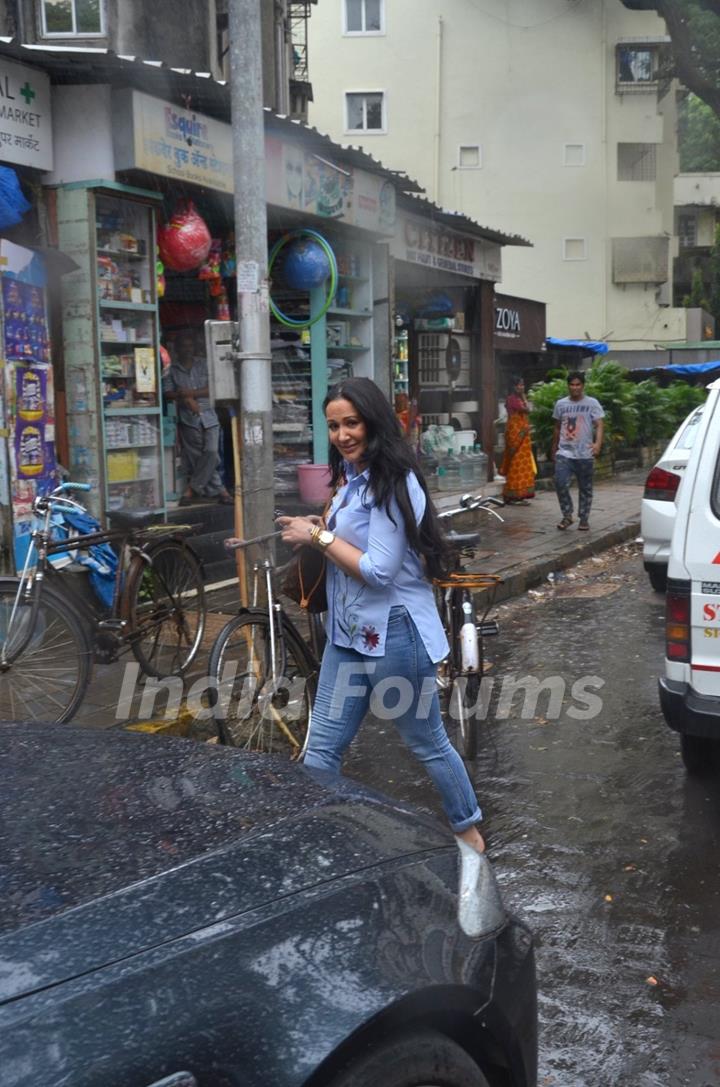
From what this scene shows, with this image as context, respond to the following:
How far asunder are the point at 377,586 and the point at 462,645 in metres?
2.06

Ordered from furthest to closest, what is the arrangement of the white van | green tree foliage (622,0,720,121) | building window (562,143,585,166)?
building window (562,143,585,166), green tree foliage (622,0,720,121), the white van

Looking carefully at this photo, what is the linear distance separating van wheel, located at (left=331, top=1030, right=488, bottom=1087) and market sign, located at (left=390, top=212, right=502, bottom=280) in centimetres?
1184

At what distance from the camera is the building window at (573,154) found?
36688 millimetres

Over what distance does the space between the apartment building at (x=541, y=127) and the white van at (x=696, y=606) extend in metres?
28.2

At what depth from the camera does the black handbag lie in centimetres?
448

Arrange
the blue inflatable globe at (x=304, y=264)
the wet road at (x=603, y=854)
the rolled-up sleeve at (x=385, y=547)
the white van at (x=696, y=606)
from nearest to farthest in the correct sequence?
the wet road at (x=603, y=854), the rolled-up sleeve at (x=385, y=547), the white van at (x=696, y=606), the blue inflatable globe at (x=304, y=264)

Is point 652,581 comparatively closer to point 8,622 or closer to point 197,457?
point 197,457

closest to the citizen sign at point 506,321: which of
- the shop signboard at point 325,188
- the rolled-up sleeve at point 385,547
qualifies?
the shop signboard at point 325,188

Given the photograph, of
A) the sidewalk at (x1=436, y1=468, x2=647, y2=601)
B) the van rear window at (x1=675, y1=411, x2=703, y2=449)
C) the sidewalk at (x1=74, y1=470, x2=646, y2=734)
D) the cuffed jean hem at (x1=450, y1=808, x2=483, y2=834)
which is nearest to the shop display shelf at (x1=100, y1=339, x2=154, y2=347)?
the sidewalk at (x1=74, y1=470, x2=646, y2=734)

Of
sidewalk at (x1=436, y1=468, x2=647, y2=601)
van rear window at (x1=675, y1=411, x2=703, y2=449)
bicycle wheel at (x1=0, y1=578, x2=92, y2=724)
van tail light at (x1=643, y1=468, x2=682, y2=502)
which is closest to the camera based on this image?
bicycle wheel at (x1=0, y1=578, x2=92, y2=724)

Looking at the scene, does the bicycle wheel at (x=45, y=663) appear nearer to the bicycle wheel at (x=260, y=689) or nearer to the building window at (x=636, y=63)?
the bicycle wheel at (x=260, y=689)

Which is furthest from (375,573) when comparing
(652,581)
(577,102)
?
(577,102)

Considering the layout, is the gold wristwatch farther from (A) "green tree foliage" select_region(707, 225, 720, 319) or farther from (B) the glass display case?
(A) "green tree foliage" select_region(707, 225, 720, 319)

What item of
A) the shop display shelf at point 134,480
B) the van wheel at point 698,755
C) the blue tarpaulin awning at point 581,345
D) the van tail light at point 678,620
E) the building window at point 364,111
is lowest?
the van wheel at point 698,755
